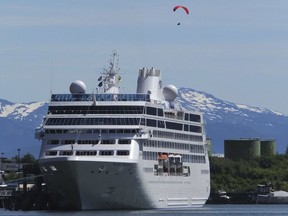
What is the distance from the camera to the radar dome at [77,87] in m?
126

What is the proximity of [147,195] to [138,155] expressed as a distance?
4664 millimetres

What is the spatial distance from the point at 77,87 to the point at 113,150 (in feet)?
38.0

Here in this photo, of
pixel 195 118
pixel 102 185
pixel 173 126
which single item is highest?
pixel 195 118

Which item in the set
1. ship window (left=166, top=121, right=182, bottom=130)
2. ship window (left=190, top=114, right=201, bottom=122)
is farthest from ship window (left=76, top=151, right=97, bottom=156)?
ship window (left=190, top=114, right=201, bottom=122)

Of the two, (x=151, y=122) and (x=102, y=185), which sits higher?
(x=151, y=122)

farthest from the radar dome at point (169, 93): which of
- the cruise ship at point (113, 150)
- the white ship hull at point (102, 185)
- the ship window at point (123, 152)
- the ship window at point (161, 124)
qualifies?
the ship window at point (123, 152)

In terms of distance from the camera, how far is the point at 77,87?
125938 millimetres

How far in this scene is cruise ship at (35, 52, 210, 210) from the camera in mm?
115688

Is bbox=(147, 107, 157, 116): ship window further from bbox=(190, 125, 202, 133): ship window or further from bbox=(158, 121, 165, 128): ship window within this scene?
bbox=(190, 125, 202, 133): ship window

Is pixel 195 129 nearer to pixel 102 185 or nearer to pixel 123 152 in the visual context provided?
pixel 123 152

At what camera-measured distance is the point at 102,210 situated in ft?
385

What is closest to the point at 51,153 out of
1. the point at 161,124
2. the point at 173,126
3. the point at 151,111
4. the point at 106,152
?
the point at 106,152

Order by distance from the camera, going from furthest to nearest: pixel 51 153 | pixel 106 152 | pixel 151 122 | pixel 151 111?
pixel 151 111 < pixel 151 122 < pixel 51 153 < pixel 106 152

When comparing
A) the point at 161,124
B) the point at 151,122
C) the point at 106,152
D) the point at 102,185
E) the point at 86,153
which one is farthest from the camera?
the point at 161,124
